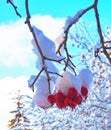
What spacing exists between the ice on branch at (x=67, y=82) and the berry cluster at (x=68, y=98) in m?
0.02

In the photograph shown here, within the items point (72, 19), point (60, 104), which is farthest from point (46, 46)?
point (60, 104)

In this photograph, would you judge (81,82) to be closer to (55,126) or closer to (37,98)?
(37,98)

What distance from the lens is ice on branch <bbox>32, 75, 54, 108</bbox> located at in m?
1.40

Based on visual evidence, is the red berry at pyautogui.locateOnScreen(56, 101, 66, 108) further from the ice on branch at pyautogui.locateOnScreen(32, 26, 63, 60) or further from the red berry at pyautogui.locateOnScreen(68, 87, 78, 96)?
the ice on branch at pyautogui.locateOnScreen(32, 26, 63, 60)

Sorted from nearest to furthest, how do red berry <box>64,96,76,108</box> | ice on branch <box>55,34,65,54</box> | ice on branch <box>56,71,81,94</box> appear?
red berry <box>64,96,76,108</box> → ice on branch <box>56,71,81,94</box> → ice on branch <box>55,34,65,54</box>

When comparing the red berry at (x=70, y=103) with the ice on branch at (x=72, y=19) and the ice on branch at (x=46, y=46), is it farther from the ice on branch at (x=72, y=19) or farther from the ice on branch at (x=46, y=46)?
the ice on branch at (x=72, y=19)

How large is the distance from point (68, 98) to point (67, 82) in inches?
4.2

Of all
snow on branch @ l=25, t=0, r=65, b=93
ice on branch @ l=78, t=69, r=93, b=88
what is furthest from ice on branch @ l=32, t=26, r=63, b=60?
ice on branch @ l=78, t=69, r=93, b=88

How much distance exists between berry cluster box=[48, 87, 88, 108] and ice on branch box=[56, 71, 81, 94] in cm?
2

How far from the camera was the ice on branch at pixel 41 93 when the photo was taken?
4.59 feet

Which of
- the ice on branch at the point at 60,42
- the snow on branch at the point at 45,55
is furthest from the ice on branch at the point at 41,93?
the ice on branch at the point at 60,42

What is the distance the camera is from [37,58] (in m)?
1.44

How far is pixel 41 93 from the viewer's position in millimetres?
1426

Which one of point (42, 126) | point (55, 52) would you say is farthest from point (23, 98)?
point (55, 52)
